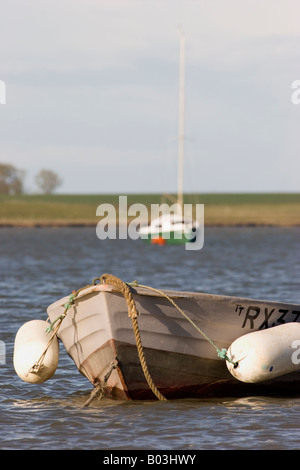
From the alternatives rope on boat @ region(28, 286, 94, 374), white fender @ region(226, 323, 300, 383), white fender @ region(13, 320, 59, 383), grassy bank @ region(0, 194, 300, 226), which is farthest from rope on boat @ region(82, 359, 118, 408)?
grassy bank @ region(0, 194, 300, 226)

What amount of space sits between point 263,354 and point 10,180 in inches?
6240

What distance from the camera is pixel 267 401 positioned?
13.1 m

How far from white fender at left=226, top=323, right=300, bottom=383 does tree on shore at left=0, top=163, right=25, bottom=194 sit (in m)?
155

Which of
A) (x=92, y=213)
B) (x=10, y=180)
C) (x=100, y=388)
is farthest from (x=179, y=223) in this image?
(x=10, y=180)

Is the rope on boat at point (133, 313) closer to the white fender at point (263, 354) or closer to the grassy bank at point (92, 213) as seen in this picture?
the white fender at point (263, 354)

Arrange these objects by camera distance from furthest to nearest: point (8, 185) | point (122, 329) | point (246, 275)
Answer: point (8, 185) → point (246, 275) → point (122, 329)

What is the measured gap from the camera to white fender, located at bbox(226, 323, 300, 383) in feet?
40.0

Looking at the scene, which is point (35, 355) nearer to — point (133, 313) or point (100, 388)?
point (100, 388)

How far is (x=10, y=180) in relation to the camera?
6599 inches

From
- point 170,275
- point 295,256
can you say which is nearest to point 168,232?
point 295,256

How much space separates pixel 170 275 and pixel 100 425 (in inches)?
1076

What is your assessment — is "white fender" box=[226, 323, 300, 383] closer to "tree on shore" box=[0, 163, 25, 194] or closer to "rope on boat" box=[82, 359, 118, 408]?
"rope on boat" box=[82, 359, 118, 408]
